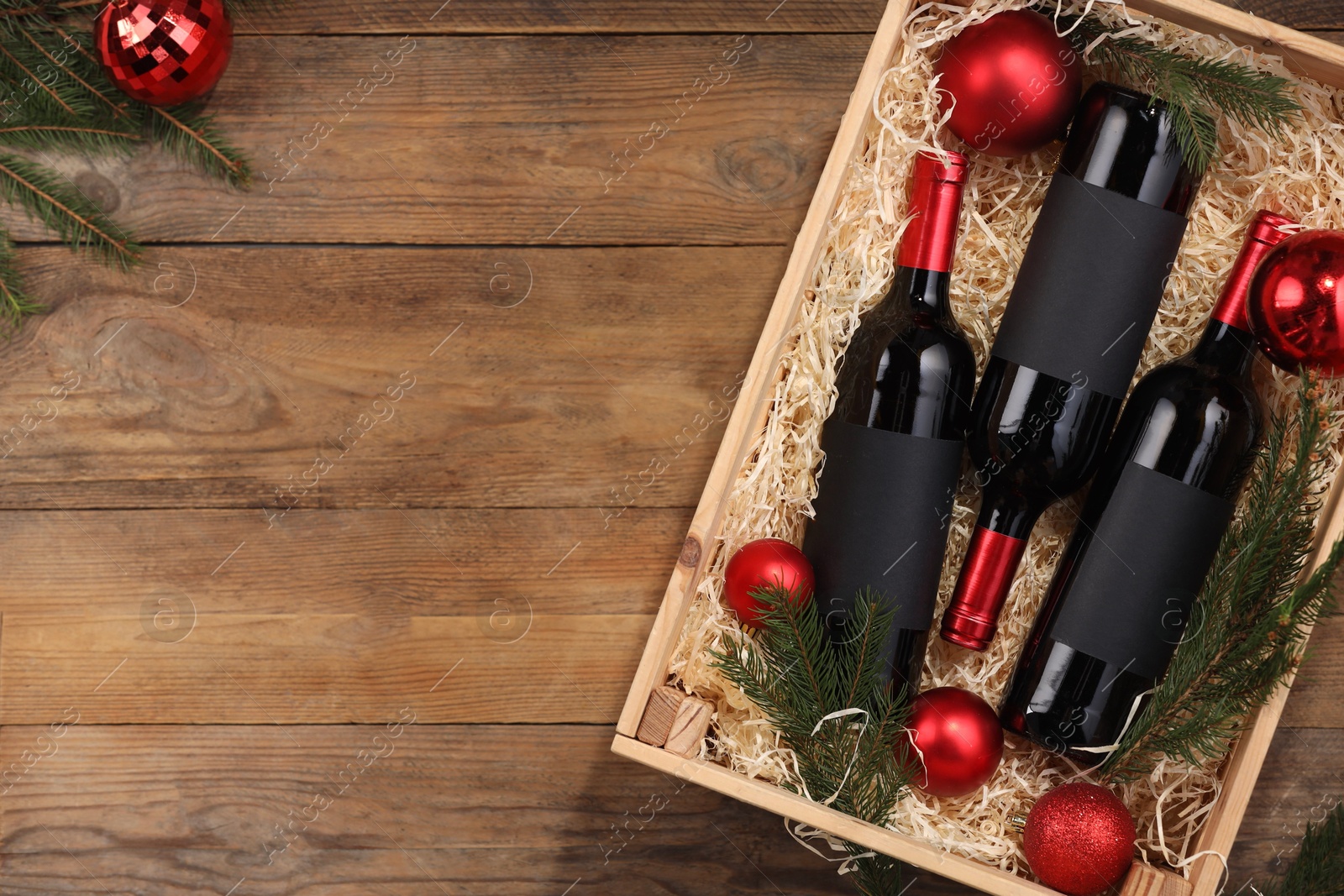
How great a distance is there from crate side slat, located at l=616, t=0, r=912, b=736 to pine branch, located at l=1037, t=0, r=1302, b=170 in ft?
0.70

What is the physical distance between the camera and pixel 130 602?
3.58ft

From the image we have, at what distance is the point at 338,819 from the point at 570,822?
30 cm

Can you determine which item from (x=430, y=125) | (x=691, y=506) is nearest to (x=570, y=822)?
(x=691, y=506)

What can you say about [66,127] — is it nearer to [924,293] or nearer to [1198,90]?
[924,293]

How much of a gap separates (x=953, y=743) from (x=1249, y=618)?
316 millimetres

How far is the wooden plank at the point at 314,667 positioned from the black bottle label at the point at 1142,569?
0.53 meters

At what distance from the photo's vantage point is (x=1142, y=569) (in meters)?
0.87

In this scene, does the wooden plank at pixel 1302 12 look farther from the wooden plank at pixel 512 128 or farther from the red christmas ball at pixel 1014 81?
the wooden plank at pixel 512 128

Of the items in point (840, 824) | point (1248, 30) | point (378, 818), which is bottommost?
point (378, 818)

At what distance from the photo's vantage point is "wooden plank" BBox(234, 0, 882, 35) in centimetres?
107

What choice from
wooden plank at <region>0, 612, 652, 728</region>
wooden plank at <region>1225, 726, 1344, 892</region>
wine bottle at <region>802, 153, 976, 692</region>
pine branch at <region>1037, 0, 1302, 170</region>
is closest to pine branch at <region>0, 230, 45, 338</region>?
wooden plank at <region>0, 612, 652, 728</region>

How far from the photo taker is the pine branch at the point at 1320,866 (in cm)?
83

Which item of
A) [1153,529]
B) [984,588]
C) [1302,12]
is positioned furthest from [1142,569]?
[1302,12]

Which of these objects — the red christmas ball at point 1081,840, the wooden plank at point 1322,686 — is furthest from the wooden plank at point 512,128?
the wooden plank at point 1322,686
